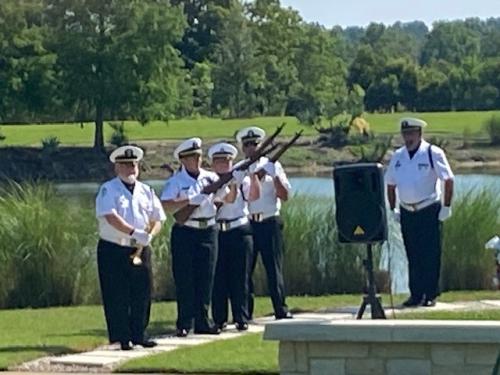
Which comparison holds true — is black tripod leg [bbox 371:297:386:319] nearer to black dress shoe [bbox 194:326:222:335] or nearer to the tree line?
black dress shoe [bbox 194:326:222:335]

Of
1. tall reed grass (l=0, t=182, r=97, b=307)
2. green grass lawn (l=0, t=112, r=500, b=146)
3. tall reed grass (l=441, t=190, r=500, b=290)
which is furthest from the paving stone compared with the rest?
green grass lawn (l=0, t=112, r=500, b=146)

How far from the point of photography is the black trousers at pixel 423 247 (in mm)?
15148

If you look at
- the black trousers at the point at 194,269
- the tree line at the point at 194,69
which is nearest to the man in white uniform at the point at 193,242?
the black trousers at the point at 194,269

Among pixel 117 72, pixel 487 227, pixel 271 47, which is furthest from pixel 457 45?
pixel 487 227

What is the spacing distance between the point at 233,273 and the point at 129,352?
1708 mm

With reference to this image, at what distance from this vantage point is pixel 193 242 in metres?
13.8

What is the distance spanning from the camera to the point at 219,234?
14188mm

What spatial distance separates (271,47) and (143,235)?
256ft

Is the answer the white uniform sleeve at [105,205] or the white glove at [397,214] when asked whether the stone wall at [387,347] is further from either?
the white glove at [397,214]

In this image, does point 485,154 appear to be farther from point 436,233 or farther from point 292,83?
point 436,233

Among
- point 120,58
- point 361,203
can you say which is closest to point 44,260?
point 361,203

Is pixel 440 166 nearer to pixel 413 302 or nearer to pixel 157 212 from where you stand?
pixel 413 302

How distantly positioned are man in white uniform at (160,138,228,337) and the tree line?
5185cm

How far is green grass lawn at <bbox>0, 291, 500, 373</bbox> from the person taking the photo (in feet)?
40.0
